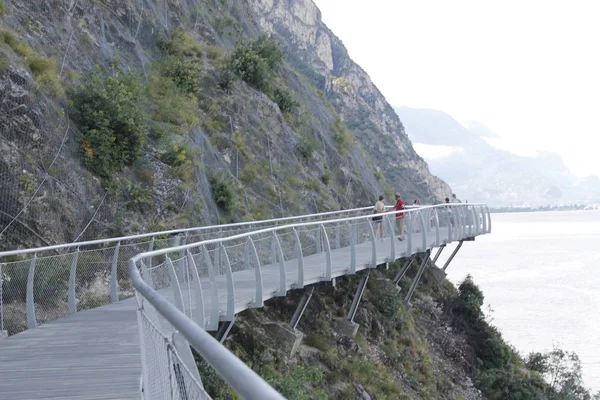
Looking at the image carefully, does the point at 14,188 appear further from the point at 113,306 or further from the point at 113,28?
the point at 113,28

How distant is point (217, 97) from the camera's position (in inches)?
1104

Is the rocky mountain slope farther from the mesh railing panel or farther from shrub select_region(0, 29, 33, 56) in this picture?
the mesh railing panel

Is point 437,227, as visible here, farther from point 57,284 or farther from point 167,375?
point 167,375

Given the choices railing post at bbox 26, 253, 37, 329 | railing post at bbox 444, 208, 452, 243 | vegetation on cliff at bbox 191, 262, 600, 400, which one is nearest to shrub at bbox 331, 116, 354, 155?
vegetation on cliff at bbox 191, 262, 600, 400

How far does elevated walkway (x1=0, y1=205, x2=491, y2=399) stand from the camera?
15.5ft

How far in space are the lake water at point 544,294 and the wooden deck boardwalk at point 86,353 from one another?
4330 centimetres

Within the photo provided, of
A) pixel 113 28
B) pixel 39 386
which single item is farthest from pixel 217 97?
pixel 39 386


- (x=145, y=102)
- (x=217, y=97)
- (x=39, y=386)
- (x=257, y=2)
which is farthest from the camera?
(x=257, y=2)

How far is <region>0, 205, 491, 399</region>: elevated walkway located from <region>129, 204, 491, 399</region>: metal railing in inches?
0.7

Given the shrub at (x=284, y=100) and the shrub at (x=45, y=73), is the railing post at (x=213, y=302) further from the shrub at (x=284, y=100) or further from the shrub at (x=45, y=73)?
the shrub at (x=284, y=100)

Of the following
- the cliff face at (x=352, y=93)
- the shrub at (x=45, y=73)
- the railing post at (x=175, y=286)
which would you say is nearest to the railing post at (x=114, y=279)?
the railing post at (x=175, y=286)

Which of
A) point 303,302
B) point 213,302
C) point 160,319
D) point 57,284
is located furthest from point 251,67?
point 160,319

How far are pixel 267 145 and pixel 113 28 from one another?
25.7 ft

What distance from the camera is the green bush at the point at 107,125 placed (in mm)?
17984
